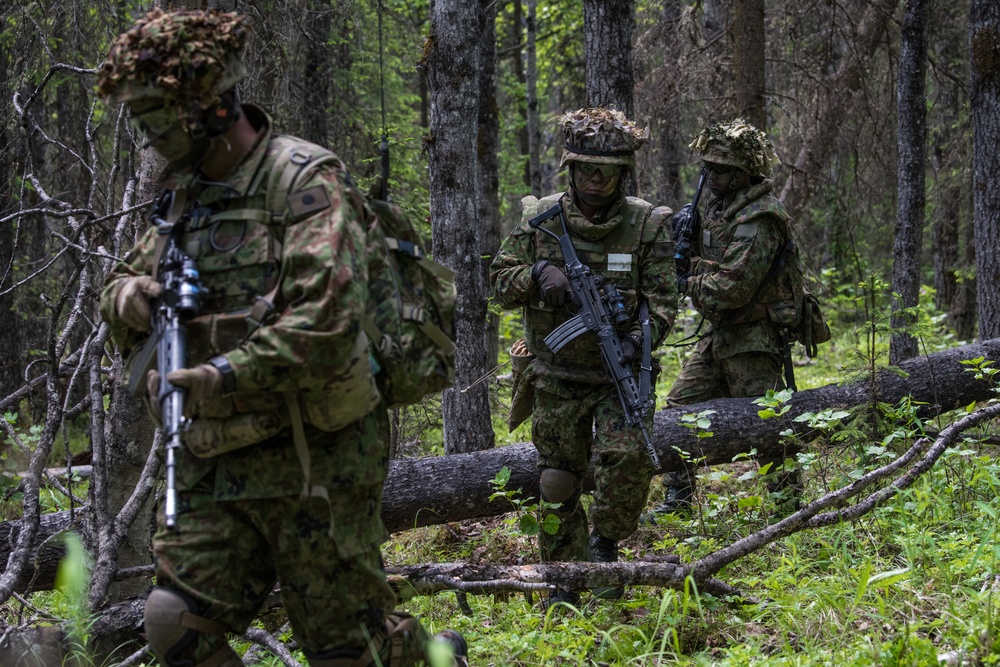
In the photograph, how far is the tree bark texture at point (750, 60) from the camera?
8086 millimetres

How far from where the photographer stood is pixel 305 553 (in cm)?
293

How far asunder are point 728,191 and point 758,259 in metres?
0.55

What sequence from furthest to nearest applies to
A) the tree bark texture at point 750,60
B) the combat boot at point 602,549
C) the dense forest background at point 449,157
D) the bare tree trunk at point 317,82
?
the bare tree trunk at point 317,82 < the tree bark texture at point 750,60 < the combat boot at point 602,549 < the dense forest background at point 449,157

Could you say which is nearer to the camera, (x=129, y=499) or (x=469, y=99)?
(x=129, y=499)

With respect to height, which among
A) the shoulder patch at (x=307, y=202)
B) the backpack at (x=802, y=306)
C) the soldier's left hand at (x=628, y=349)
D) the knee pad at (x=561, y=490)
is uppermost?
the shoulder patch at (x=307, y=202)

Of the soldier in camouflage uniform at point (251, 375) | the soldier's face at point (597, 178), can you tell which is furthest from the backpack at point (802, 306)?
the soldier in camouflage uniform at point (251, 375)

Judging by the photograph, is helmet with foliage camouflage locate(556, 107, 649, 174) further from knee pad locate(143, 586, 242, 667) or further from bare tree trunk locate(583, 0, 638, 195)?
knee pad locate(143, 586, 242, 667)

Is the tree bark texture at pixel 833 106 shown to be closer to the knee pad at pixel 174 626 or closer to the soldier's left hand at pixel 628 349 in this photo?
the soldier's left hand at pixel 628 349

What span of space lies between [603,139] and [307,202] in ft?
7.41

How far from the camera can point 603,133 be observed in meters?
4.70

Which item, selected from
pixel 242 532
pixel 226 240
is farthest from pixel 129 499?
pixel 226 240

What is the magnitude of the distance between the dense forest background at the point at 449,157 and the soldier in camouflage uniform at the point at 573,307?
1.18 m

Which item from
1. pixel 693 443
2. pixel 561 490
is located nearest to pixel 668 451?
pixel 693 443

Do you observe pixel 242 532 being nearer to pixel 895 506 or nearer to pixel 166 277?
pixel 166 277
